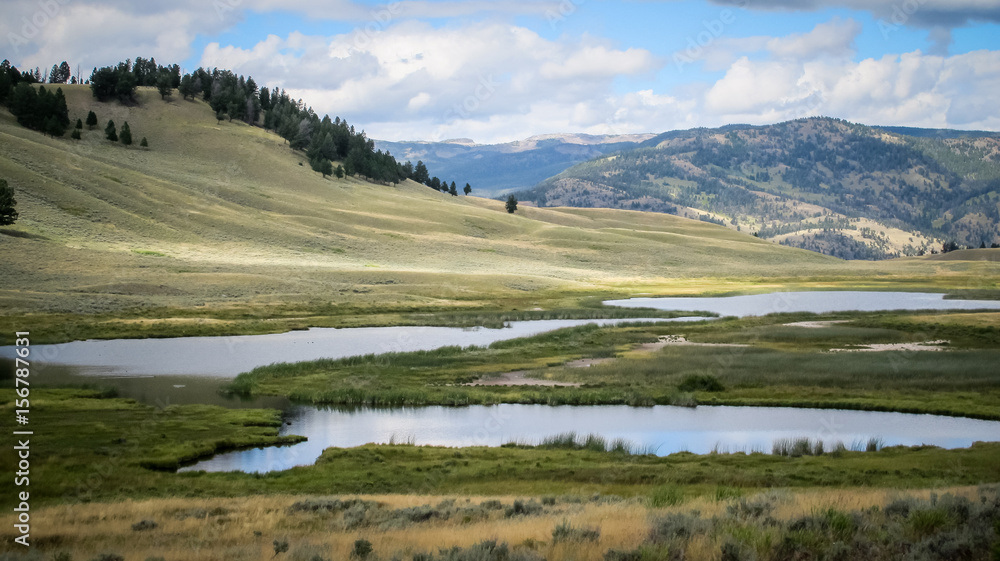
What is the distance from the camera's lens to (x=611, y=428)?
3186 cm

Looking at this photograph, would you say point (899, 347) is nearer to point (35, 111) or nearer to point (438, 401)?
point (438, 401)

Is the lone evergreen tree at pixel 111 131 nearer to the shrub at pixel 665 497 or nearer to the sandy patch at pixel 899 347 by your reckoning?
the sandy patch at pixel 899 347

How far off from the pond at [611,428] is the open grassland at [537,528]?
9.16 m

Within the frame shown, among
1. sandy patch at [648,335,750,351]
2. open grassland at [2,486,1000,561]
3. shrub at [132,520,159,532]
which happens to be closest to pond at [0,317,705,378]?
sandy patch at [648,335,750,351]

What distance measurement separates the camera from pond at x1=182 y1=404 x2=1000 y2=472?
28.4 m

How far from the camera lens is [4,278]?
2761 inches

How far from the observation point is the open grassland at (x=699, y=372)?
119ft

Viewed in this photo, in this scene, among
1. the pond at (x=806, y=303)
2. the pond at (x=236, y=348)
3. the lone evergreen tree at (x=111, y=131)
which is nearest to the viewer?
the pond at (x=236, y=348)

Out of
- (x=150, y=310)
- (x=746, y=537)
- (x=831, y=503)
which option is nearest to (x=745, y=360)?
(x=831, y=503)

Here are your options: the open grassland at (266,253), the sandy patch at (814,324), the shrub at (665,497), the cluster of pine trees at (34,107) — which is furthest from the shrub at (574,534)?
the cluster of pine trees at (34,107)

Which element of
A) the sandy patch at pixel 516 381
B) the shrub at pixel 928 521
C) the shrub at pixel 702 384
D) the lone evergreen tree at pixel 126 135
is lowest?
the sandy patch at pixel 516 381

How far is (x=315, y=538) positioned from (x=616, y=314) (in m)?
58.7

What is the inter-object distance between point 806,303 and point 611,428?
6006cm

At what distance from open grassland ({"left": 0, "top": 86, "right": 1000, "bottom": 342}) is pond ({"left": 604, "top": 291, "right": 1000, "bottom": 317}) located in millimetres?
7548
